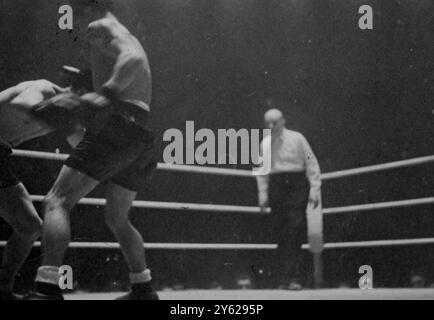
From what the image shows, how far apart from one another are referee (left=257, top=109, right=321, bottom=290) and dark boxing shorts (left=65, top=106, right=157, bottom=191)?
0.80 metres

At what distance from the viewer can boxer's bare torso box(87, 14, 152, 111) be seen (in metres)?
2.28

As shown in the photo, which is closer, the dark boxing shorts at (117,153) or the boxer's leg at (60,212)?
the boxer's leg at (60,212)

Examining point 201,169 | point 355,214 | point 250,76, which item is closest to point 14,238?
point 201,169

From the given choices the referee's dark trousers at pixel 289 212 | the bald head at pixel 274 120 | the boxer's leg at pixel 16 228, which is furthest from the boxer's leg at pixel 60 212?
the referee's dark trousers at pixel 289 212

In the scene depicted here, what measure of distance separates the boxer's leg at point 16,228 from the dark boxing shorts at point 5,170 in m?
0.02

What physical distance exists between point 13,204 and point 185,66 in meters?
1.04

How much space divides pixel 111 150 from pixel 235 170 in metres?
0.78

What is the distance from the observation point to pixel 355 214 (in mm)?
3137

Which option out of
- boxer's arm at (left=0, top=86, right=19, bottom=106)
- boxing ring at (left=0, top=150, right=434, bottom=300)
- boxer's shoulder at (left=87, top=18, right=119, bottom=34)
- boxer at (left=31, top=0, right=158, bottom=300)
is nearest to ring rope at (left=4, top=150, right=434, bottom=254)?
boxing ring at (left=0, top=150, right=434, bottom=300)

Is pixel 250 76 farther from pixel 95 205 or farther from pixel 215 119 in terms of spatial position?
pixel 95 205

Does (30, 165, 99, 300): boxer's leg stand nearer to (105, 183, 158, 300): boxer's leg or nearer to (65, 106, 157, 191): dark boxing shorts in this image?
(65, 106, 157, 191): dark boxing shorts

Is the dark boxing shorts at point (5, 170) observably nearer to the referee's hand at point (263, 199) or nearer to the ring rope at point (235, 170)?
the ring rope at point (235, 170)

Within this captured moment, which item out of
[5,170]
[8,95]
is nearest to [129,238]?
[5,170]

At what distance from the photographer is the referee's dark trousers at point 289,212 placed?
10.0 ft
